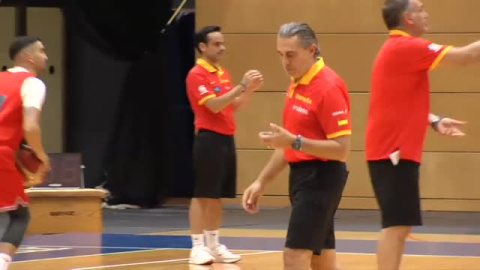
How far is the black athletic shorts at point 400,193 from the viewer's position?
5992mm

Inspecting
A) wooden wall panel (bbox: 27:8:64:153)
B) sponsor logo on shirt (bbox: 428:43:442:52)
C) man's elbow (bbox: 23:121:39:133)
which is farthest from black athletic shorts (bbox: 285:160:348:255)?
wooden wall panel (bbox: 27:8:64:153)

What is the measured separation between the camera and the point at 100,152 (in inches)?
642

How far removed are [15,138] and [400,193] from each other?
2864 millimetres

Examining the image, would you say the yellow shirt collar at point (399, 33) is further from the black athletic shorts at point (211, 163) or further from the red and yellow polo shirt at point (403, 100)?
the black athletic shorts at point (211, 163)

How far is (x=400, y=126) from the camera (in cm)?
599

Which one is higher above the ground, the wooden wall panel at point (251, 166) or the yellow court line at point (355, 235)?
the wooden wall panel at point (251, 166)

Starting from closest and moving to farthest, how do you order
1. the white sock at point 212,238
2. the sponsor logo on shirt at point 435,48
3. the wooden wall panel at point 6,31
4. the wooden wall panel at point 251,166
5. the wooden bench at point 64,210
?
the sponsor logo on shirt at point 435,48, the white sock at point 212,238, the wooden bench at point 64,210, the wooden wall panel at point 251,166, the wooden wall panel at point 6,31

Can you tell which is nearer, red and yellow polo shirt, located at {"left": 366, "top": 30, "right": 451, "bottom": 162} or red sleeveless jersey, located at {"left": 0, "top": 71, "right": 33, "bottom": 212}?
red and yellow polo shirt, located at {"left": 366, "top": 30, "right": 451, "bottom": 162}

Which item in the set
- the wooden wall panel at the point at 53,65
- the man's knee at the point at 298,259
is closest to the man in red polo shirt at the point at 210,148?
the man's knee at the point at 298,259

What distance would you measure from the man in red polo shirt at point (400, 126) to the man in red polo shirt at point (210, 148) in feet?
10.5

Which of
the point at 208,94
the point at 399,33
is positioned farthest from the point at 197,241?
the point at 399,33

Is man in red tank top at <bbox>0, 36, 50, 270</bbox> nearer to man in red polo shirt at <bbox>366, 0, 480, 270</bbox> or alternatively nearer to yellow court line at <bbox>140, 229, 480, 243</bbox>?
man in red polo shirt at <bbox>366, 0, 480, 270</bbox>

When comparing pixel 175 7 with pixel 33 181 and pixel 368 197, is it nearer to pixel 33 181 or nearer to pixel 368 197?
pixel 368 197

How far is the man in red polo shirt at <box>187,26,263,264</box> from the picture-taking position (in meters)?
9.27
